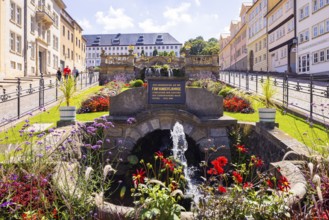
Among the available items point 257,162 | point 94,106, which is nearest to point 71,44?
point 94,106

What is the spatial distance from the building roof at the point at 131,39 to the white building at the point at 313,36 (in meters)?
82.0

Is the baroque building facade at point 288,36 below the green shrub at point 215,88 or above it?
above

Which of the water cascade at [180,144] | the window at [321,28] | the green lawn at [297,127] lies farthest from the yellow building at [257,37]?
the water cascade at [180,144]

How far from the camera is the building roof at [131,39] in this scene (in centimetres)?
12000

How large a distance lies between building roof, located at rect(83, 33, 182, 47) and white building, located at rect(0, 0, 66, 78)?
243ft

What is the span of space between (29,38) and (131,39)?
306ft

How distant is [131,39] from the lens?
127 meters

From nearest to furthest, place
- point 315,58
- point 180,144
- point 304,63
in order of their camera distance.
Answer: point 180,144
point 315,58
point 304,63

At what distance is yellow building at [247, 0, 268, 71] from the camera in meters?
53.4

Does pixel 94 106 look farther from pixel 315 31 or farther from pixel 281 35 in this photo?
pixel 281 35

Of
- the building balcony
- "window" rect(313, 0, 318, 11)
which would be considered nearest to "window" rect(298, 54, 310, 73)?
"window" rect(313, 0, 318, 11)

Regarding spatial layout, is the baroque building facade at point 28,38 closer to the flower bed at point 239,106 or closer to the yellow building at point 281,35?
the flower bed at point 239,106

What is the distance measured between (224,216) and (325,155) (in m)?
2.34

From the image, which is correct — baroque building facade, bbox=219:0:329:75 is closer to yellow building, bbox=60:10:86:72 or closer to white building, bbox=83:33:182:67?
yellow building, bbox=60:10:86:72
